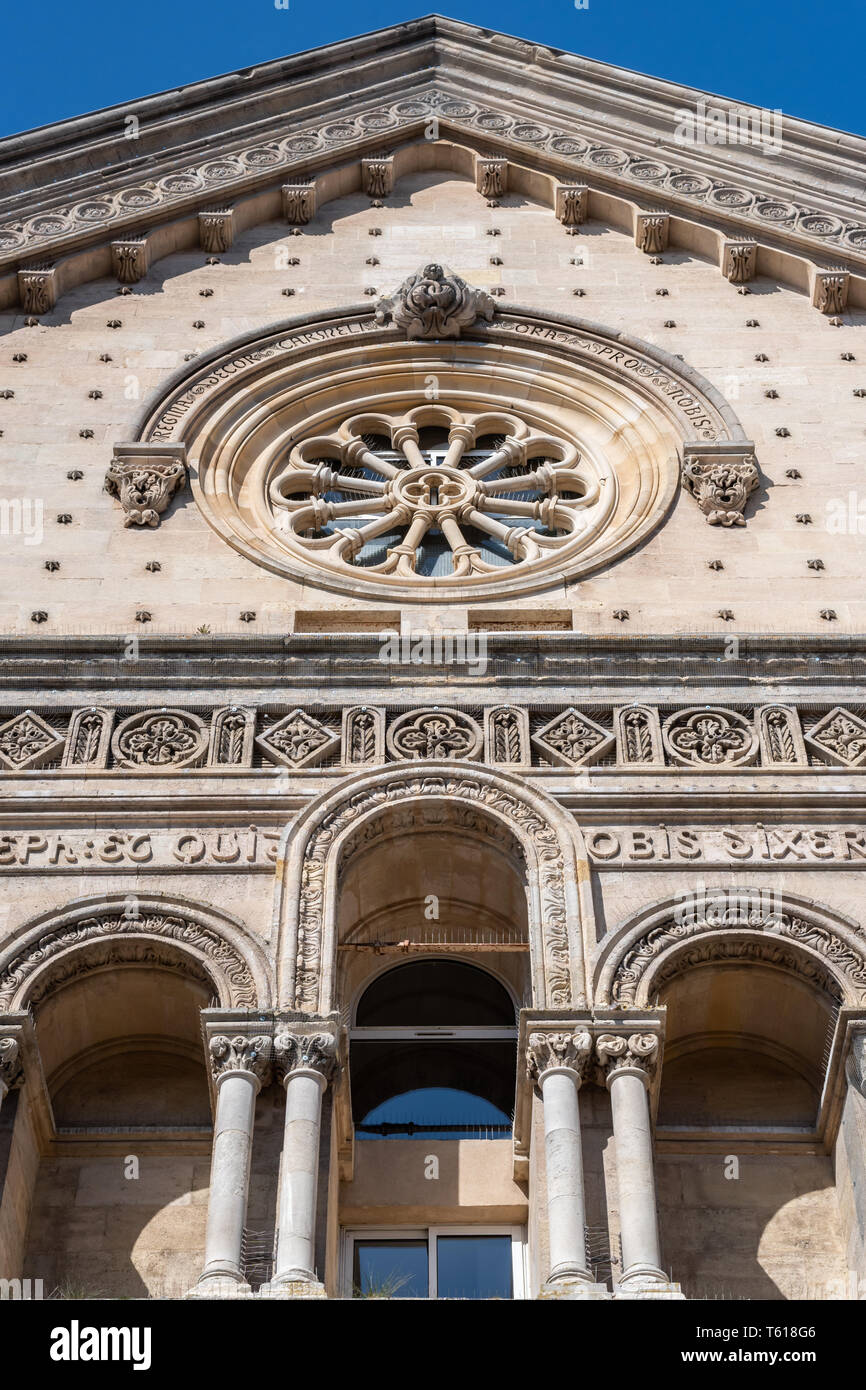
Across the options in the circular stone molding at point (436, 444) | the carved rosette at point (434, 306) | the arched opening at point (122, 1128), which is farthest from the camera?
the carved rosette at point (434, 306)

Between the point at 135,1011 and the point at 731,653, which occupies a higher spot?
the point at 731,653

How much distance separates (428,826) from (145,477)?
226 inches

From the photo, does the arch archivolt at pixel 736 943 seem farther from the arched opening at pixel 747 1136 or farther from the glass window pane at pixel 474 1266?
the glass window pane at pixel 474 1266

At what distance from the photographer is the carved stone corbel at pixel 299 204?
25.8 metres

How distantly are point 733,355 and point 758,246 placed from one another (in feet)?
6.61

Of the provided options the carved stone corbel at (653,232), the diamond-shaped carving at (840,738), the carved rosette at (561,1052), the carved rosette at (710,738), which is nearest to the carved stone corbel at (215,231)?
the carved stone corbel at (653,232)

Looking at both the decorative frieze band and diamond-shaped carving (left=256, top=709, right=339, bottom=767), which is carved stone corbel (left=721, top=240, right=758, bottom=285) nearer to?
the decorative frieze band

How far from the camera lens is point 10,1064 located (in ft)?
49.8

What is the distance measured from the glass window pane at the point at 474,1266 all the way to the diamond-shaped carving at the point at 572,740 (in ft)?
12.8

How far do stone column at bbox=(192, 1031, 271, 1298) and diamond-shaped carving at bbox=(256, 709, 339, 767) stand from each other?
9.83ft

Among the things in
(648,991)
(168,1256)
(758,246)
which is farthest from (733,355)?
Answer: (168,1256)
